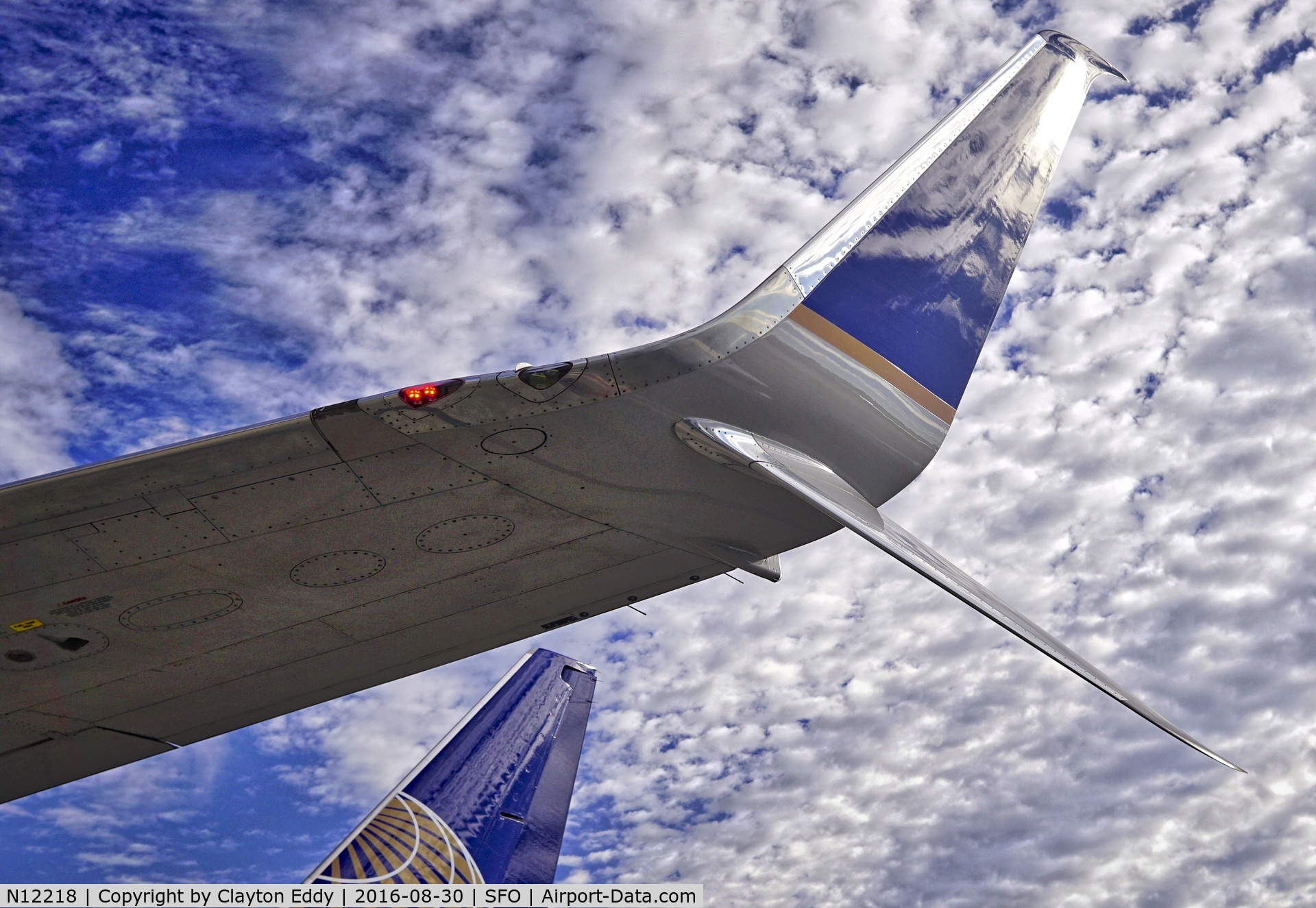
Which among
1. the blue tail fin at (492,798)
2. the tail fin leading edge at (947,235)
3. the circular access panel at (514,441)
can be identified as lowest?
the blue tail fin at (492,798)

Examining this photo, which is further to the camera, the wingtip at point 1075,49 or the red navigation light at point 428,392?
the wingtip at point 1075,49

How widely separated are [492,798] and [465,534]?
19.9 ft

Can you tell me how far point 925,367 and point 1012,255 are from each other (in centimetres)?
292

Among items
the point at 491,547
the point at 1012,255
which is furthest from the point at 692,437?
the point at 1012,255

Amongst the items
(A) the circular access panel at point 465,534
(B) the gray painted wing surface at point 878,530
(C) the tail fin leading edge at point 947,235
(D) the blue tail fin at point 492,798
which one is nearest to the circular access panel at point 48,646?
(A) the circular access panel at point 465,534

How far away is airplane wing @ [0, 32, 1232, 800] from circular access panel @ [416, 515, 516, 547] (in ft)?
0.09

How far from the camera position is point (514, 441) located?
7746mm

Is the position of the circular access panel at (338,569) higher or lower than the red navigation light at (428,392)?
Answer: lower

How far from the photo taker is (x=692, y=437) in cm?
811

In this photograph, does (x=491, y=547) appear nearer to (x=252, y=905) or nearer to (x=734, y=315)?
(x=734, y=315)

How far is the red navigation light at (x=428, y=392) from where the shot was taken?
721cm

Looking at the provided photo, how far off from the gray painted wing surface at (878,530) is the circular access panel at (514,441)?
132cm

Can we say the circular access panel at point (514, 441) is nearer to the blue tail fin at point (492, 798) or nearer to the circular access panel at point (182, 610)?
the circular access panel at point (182, 610)

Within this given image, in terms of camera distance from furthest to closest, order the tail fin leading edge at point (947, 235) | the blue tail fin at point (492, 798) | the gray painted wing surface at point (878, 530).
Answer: the blue tail fin at point (492, 798) < the tail fin leading edge at point (947, 235) < the gray painted wing surface at point (878, 530)
